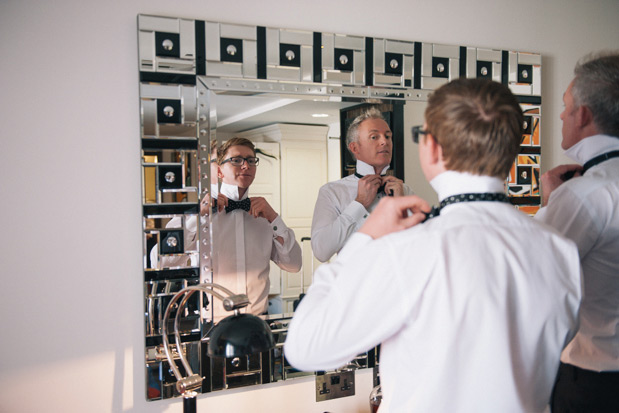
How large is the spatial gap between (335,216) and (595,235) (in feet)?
3.21

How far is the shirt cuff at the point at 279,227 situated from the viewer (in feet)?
6.28

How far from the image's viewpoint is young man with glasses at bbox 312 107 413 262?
1991 millimetres

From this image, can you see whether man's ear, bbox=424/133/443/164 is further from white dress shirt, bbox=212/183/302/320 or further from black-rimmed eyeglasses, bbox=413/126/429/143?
white dress shirt, bbox=212/183/302/320

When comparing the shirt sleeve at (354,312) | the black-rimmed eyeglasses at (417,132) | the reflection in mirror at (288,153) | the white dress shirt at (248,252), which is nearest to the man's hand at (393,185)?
the reflection in mirror at (288,153)

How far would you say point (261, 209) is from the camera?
6.20ft

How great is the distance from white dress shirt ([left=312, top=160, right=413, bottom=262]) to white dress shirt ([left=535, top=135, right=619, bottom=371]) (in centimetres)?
75

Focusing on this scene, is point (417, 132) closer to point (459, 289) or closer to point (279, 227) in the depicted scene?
point (459, 289)

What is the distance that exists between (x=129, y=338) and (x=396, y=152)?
50.4 inches

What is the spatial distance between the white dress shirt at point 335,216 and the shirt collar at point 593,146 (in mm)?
826

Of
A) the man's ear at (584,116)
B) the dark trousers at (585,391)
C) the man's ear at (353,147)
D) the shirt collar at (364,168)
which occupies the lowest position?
the dark trousers at (585,391)

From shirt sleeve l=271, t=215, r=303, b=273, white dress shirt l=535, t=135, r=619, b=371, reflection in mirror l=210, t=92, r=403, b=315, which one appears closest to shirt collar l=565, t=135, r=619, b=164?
white dress shirt l=535, t=135, r=619, b=371

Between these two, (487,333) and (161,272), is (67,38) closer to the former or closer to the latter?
(161,272)

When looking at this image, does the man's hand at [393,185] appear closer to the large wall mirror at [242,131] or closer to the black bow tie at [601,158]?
the large wall mirror at [242,131]

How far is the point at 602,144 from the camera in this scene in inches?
54.3
